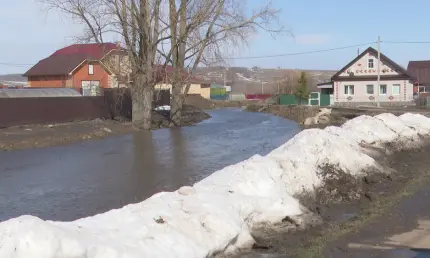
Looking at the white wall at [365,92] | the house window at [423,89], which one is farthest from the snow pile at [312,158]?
the house window at [423,89]

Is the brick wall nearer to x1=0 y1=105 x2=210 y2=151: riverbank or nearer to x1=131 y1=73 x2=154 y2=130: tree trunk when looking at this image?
x1=0 y1=105 x2=210 y2=151: riverbank

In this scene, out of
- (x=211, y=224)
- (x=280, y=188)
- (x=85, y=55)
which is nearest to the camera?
(x=211, y=224)

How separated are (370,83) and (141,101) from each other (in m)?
35.4

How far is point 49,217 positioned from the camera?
31.9 ft

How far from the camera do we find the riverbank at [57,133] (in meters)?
23.0

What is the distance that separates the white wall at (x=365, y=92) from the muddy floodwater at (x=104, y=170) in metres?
36.6

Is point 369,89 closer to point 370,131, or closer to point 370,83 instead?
point 370,83

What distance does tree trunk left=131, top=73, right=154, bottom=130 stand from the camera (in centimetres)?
3181

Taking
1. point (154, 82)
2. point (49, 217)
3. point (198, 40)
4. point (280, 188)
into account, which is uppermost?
point (198, 40)

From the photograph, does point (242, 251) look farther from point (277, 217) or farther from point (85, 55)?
point (85, 55)

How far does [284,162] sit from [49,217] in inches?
178

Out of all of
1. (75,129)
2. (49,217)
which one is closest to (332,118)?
(75,129)

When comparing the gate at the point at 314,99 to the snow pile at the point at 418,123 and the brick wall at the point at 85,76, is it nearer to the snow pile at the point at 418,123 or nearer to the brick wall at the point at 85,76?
the brick wall at the point at 85,76

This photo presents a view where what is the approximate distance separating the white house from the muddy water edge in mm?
46034
